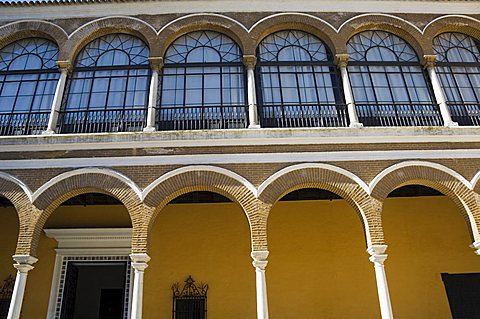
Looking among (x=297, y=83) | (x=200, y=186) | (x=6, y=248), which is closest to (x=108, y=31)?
(x=297, y=83)

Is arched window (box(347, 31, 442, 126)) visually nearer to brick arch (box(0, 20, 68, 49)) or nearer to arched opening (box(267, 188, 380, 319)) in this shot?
arched opening (box(267, 188, 380, 319))

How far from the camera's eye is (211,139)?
930 centimetres

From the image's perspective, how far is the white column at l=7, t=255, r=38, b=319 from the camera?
8078 millimetres

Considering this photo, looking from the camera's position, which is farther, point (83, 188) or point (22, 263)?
point (83, 188)

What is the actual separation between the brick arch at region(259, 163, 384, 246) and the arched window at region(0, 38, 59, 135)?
5.68 meters

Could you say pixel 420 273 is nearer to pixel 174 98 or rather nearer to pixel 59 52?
pixel 174 98

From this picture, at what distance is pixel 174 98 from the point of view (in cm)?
1052

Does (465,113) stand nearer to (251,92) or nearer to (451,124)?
(451,124)

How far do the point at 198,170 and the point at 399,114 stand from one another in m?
5.15

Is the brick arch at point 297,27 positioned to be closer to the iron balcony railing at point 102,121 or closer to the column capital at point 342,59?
the column capital at point 342,59

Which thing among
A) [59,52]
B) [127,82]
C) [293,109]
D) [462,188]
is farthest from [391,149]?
[59,52]

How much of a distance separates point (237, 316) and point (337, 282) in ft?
8.44

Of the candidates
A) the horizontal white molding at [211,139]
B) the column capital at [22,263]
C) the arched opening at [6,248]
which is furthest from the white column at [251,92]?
the arched opening at [6,248]

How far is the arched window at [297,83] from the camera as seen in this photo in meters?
10.3
